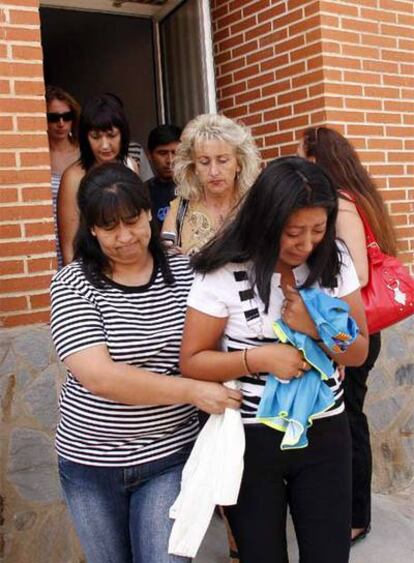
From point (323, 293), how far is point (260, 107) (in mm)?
2956

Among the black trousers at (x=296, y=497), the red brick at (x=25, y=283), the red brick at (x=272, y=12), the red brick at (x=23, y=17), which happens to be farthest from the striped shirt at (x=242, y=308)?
the red brick at (x=272, y=12)

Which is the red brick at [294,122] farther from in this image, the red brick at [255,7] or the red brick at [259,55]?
the red brick at [255,7]

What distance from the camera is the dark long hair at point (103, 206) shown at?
84.8 inches

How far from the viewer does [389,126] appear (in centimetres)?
475

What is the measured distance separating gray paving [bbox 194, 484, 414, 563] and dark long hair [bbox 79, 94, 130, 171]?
2.12 m

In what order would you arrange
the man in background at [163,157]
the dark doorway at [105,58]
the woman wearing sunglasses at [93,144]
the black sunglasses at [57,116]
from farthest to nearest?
the dark doorway at [105,58], the man in background at [163,157], the black sunglasses at [57,116], the woman wearing sunglasses at [93,144]

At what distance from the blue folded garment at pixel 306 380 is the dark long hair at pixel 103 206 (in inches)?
18.2

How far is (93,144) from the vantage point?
12.1 feet

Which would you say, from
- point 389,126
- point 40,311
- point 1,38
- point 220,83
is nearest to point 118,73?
point 220,83

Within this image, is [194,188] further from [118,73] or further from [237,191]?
[118,73]

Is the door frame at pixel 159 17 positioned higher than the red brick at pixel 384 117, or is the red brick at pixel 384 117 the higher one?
the door frame at pixel 159 17

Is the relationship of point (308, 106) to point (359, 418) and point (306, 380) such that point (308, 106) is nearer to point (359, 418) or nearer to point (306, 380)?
point (359, 418)

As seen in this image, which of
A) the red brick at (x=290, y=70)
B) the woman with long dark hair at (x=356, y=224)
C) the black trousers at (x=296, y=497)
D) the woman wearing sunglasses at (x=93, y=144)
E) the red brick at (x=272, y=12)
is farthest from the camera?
the red brick at (x=272, y=12)

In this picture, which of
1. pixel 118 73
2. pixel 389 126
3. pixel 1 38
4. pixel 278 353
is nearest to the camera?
pixel 278 353
